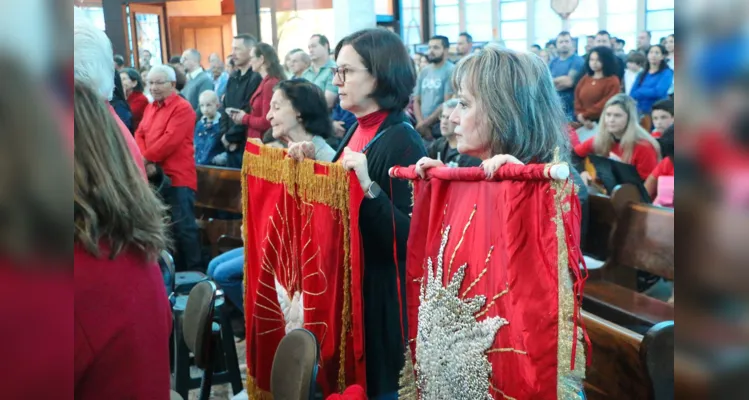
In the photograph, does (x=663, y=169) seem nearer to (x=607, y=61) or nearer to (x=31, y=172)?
(x=607, y=61)

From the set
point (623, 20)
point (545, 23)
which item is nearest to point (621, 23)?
point (623, 20)

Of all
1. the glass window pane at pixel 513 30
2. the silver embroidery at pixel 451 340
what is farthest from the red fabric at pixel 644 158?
the glass window pane at pixel 513 30

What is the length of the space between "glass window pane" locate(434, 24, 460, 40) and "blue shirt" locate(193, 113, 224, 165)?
8.66 m

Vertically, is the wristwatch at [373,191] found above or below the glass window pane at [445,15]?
below

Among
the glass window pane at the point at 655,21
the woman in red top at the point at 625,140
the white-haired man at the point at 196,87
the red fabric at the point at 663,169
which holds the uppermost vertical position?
the glass window pane at the point at 655,21

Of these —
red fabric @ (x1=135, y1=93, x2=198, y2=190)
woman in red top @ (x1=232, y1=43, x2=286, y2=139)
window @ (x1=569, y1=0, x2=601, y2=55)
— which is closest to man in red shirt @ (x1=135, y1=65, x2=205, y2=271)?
red fabric @ (x1=135, y1=93, x2=198, y2=190)

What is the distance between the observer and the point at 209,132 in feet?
21.8

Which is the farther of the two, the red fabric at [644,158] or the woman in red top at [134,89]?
the woman in red top at [134,89]

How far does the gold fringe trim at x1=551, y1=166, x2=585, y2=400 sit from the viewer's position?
1.59m

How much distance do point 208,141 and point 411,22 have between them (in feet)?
27.7

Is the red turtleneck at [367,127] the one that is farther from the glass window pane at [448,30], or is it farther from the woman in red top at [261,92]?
the glass window pane at [448,30]

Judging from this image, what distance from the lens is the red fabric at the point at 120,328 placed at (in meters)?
1.17

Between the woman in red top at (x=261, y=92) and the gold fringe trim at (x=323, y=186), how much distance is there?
3.21m

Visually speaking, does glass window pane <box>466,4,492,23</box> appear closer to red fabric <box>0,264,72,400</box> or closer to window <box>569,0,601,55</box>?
window <box>569,0,601,55</box>
